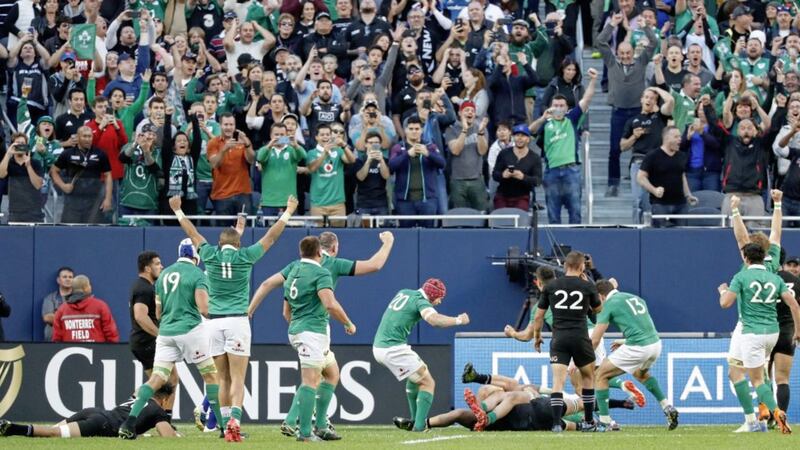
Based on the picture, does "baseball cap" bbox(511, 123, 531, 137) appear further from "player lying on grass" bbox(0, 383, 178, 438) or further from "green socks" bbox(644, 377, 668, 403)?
"player lying on grass" bbox(0, 383, 178, 438)

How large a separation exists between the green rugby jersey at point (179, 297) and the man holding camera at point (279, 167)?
20.4 ft

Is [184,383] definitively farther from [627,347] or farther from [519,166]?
[627,347]

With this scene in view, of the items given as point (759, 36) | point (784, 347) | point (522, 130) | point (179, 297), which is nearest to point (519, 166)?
point (522, 130)

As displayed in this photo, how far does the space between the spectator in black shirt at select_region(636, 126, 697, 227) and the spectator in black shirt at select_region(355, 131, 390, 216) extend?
3659mm

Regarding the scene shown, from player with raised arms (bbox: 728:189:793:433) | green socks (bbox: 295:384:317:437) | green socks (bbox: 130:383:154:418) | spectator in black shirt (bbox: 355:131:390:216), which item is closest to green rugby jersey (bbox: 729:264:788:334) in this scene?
player with raised arms (bbox: 728:189:793:433)

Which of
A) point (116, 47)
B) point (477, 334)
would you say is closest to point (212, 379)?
point (477, 334)

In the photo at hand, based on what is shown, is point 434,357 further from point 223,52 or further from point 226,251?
point 223,52

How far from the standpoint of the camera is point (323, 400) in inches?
661

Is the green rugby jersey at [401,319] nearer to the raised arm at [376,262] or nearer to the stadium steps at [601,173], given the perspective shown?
the raised arm at [376,262]

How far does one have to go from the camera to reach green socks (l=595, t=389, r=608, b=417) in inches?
727

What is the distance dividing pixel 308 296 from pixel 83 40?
10.5 metres

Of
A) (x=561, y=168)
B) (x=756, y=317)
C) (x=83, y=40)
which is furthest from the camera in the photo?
(x=83, y=40)

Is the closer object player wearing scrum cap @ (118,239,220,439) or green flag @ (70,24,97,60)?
player wearing scrum cap @ (118,239,220,439)

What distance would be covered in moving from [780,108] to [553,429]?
828 cm
